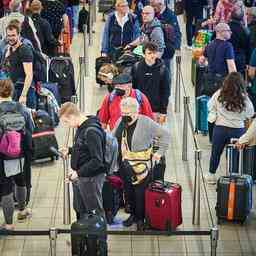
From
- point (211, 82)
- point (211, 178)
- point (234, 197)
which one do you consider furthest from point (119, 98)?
point (211, 82)

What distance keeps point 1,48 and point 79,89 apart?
253cm

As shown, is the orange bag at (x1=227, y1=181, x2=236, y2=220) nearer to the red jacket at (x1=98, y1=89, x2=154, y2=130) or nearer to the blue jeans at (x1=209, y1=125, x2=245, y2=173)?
the blue jeans at (x1=209, y1=125, x2=245, y2=173)

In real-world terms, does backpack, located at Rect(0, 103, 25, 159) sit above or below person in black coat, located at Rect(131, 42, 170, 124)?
below

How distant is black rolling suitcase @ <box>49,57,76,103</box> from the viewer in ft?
42.0

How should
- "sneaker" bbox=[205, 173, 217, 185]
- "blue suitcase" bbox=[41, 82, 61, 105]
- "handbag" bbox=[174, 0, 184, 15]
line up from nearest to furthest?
"sneaker" bbox=[205, 173, 217, 185], "blue suitcase" bbox=[41, 82, 61, 105], "handbag" bbox=[174, 0, 184, 15]

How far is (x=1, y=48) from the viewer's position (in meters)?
10.9

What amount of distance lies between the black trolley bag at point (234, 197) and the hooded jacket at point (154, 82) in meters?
1.43

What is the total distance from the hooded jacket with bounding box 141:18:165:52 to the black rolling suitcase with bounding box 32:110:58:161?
1.95 m

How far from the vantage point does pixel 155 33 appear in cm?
1150

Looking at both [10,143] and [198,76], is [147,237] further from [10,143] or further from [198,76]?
[198,76]

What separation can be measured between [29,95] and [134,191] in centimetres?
256

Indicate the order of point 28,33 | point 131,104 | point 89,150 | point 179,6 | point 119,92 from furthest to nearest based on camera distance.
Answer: point 179,6
point 28,33
point 119,92
point 131,104
point 89,150

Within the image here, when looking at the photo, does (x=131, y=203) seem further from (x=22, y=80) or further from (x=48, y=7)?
(x=48, y=7)

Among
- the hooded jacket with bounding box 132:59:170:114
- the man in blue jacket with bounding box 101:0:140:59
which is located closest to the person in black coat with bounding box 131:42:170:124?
the hooded jacket with bounding box 132:59:170:114
